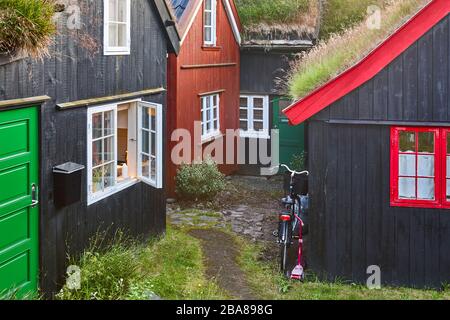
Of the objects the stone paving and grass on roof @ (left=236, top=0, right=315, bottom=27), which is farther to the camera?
grass on roof @ (left=236, top=0, right=315, bottom=27)

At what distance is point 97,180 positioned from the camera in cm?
922

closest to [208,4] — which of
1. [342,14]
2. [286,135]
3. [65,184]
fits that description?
[342,14]

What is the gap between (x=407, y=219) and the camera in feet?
29.9

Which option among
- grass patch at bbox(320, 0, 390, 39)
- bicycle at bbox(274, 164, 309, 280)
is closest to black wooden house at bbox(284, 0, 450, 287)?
bicycle at bbox(274, 164, 309, 280)

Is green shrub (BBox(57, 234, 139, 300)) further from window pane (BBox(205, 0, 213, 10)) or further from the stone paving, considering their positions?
window pane (BBox(205, 0, 213, 10))

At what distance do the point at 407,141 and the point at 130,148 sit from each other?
168 inches

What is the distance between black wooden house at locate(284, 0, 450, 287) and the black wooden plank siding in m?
0.01

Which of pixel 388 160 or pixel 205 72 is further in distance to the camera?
pixel 205 72

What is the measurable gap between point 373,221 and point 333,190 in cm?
69

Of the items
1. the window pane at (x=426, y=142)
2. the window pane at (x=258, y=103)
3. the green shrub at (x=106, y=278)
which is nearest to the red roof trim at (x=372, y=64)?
the window pane at (x=426, y=142)

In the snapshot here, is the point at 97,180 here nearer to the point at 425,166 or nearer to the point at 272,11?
the point at 425,166

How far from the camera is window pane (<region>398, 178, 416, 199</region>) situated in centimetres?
908
